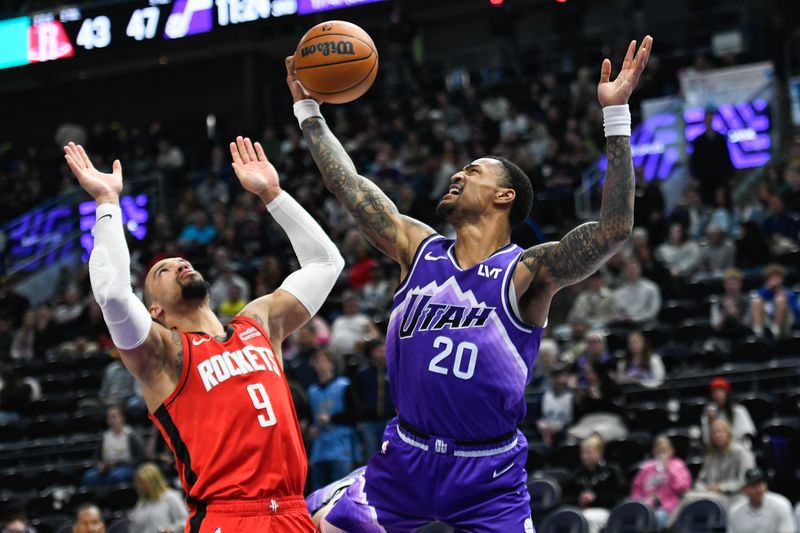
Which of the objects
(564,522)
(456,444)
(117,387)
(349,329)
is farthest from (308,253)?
(117,387)

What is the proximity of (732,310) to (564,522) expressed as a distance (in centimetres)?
397

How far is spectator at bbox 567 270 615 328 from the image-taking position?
45.5ft

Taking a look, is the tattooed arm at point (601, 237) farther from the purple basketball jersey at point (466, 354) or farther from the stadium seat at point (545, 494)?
the stadium seat at point (545, 494)

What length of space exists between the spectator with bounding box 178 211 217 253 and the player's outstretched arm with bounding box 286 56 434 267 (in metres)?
13.3

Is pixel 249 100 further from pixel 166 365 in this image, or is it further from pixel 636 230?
pixel 166 365

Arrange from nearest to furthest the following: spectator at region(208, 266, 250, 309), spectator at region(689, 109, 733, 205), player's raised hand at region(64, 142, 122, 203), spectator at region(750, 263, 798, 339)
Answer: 1. player's raised hand at region(64, 142, 122, 203)
2. spectator at region(750, 263, 798, 339)
3. spectator at region(208, 266, 250, 309)
4. spectator at region(689, 109, 733, 205)

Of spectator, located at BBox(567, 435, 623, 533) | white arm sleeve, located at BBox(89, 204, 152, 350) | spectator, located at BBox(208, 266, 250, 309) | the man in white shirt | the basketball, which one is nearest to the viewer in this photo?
white arm sleeve, located at BBox(89, 204, 152, 350)

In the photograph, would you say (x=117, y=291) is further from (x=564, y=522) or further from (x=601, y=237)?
(x=564, y=522)

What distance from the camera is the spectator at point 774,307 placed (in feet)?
41.5

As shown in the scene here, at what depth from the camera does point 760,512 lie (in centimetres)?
977

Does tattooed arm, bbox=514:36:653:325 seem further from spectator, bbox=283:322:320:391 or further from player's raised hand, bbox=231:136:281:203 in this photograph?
spectator, bbox=283:322:320:391

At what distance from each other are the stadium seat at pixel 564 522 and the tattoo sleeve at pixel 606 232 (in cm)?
515

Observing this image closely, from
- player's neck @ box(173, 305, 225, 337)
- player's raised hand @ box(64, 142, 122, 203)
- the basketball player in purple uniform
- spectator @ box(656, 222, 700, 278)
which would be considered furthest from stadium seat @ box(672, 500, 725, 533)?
player's raised hand @ box(64, 142, 122, 203)

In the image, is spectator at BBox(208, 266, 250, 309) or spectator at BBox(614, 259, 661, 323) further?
spectator at BBox(208, 266, 250, 309)
